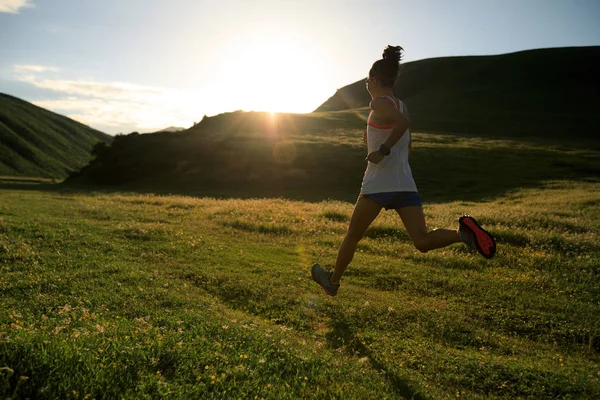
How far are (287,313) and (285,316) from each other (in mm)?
168

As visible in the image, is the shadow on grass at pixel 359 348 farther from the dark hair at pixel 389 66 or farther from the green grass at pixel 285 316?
the dark hair at pixel 389 66

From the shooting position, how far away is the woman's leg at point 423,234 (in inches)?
272

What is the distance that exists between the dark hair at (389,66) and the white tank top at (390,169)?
0.36 metres

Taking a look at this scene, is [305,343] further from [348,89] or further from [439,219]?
[348,89]

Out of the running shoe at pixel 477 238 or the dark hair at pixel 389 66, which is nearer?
the running shoe at pixel 477 238

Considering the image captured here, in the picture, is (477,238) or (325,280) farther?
(325,280)

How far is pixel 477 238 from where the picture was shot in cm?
670

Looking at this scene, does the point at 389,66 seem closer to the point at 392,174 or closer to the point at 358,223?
the point at 392,174

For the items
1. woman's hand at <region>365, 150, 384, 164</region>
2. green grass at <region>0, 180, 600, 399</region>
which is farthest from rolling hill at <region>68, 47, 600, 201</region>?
woman's hand at <region>365, 150, 384, 164</region>

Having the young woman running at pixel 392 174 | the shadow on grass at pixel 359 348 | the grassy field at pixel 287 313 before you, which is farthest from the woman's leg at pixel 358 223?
the grassy field at pixel 287 313

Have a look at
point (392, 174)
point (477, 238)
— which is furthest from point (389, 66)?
point (477, 238)

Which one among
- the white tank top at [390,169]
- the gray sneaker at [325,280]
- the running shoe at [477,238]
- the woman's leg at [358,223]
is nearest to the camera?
the running shoe at [477,238]

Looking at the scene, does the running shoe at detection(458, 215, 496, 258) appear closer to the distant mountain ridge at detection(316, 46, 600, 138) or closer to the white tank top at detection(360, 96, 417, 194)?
the white tank top at detection(360, 96, 417, 194)

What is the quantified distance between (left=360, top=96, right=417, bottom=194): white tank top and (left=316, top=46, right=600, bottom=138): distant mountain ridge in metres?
94.4
